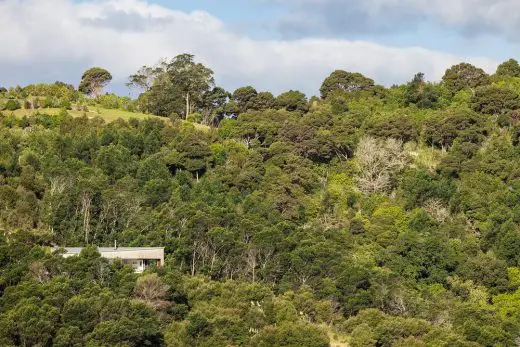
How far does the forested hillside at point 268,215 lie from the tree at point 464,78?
6.9 inches

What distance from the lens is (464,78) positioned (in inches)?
3051

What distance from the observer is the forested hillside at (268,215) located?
41062 mm

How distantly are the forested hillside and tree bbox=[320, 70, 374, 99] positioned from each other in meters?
2.60

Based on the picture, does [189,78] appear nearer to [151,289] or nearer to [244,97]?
[244,97]

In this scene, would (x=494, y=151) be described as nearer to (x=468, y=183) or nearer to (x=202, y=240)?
(x=468, y=183)

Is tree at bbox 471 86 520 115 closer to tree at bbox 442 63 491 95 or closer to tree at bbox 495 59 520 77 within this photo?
tree at bbox 442 63 491 95

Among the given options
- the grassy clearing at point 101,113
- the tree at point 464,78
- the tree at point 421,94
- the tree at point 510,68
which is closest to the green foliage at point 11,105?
the grassy clearing at point 101,113

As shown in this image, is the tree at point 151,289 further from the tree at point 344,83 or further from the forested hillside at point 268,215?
the tree at point 344,83

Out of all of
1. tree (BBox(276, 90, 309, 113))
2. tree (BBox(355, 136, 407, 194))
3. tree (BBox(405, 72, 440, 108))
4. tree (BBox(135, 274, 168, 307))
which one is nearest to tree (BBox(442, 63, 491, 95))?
tree (BBox(405, 72, 440, 108))

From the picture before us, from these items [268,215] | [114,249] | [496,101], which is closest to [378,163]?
[268,215]

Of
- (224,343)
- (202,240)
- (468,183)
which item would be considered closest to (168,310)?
(224,343)

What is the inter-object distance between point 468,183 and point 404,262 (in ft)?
35.9

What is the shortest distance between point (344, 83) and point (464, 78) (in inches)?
420

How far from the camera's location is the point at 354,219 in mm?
55812
